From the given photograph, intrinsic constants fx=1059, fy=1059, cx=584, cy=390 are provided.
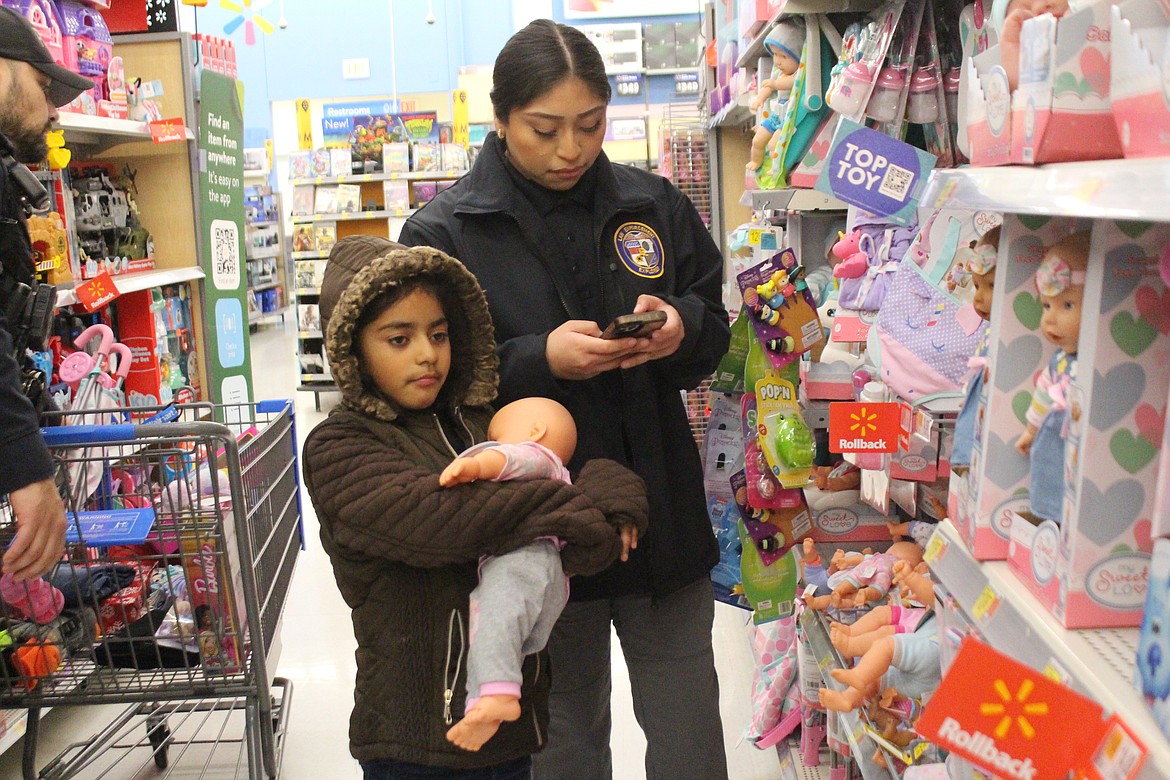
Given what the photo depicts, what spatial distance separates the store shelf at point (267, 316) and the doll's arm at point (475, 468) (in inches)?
495

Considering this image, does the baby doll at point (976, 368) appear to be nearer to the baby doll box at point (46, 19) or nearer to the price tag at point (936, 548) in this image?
the price tag at point (936, 548)

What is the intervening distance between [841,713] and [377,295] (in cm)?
132

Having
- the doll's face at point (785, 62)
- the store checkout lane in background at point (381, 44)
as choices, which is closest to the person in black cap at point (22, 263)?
the doll's face at point (785, 62)

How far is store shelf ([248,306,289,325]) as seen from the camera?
44.1ft

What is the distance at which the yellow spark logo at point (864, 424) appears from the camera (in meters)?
1.86

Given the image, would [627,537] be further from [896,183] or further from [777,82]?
[777,82]

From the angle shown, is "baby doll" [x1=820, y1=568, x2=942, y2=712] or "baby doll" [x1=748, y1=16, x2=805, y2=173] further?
"baby doll" [x1=748, y1=16, x2=805, y2=173]

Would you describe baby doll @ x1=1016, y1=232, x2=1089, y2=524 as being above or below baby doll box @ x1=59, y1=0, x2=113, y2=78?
below

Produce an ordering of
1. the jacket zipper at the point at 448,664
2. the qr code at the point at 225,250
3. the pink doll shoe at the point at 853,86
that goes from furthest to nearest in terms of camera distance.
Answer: the qr code at the point at 225,250 → the pink doll shoe at the point at 853,86 → the jacket zipper at the point at 448,664

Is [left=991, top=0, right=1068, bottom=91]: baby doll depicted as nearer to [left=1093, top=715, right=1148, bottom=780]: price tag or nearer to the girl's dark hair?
[left=1093, top=715, right=1148, bottom=780]: price tag

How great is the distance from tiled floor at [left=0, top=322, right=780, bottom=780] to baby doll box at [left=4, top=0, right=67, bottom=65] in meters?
2.12

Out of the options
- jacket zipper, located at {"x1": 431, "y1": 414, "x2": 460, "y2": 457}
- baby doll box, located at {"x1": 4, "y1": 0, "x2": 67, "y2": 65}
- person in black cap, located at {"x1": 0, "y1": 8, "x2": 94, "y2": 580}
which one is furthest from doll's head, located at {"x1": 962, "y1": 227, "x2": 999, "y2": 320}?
baby doll box, located at {"x1": 4, "y1": 0, "x2": 67, "y2": 65}

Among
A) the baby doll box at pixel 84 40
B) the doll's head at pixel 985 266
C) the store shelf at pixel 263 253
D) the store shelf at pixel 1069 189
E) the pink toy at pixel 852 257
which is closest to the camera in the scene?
the store shelf at pixel 1069 189

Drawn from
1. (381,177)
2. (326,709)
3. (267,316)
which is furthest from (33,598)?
(267,316)
